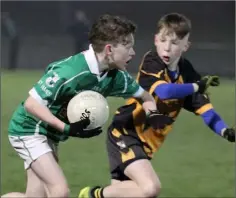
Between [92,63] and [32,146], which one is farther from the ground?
[92,63]

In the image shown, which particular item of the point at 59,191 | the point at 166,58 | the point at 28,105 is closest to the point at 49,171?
the point at 59,191

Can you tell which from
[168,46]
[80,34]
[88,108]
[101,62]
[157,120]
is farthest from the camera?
[80,34]

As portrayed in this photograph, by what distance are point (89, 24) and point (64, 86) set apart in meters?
23.4

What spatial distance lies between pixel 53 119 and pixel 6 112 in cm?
918

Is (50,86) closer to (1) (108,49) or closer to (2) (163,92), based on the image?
(1) (108,49)

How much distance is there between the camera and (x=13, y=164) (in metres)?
9.21

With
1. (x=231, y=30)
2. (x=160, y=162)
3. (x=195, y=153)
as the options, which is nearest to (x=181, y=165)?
(x=160, y=162)

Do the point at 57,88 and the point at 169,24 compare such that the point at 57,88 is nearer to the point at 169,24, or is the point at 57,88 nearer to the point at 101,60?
the point at 101,60

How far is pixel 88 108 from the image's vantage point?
543cm

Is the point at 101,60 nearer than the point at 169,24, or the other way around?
the point at 101,60

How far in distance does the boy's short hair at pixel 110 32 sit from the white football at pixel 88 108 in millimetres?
381

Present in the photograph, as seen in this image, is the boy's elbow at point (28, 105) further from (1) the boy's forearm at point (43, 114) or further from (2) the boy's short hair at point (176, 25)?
(2) the boy's short hair at point (176, 25)

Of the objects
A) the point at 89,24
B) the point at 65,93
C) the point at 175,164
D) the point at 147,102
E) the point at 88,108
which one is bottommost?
the point at 89,24

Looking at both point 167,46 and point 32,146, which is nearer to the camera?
point 32,146
